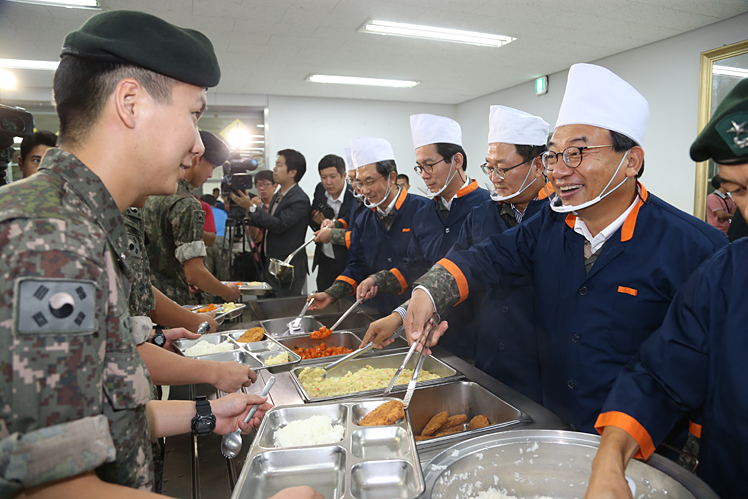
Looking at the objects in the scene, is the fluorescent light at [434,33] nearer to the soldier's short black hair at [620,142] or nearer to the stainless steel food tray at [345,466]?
the soldier's short black hair at [620,142]

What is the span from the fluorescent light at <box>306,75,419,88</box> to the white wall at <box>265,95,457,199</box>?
4.03 ft

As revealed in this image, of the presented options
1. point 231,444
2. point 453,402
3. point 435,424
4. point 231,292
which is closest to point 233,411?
point 231,444

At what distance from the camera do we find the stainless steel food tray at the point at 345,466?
0.87 metres

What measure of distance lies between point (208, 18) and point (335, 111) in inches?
166

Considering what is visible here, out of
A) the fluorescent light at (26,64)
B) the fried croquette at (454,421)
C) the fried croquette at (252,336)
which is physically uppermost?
the fluorescent light at (26,64)

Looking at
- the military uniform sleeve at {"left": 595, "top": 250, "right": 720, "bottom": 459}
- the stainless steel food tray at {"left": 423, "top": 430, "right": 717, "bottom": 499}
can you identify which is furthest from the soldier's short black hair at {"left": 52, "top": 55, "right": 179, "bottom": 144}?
the military uniform sleeve at {"left": 595, "top": 250, "right": 720, "bottom": 459}

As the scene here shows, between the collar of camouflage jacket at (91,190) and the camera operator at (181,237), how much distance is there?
154cm

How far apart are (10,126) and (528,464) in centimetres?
204

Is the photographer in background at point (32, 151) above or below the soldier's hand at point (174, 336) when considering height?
above

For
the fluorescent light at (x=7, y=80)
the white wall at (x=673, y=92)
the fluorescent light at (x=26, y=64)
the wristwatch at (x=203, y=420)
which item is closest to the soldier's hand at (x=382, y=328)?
the wristwatch at (x=203, y=420)

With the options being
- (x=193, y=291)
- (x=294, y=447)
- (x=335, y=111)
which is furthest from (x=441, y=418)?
(x=335, y=111)

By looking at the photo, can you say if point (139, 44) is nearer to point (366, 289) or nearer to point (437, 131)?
point (366, 289)

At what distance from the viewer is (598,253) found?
4.41ft

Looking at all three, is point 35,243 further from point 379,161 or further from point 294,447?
point 379,161
